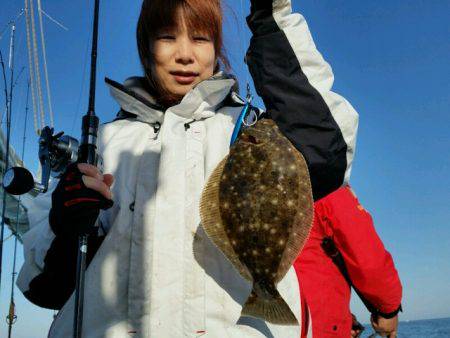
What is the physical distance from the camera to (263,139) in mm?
1999

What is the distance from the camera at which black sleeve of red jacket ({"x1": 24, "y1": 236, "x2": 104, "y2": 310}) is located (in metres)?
1.96

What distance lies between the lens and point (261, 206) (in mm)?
1891

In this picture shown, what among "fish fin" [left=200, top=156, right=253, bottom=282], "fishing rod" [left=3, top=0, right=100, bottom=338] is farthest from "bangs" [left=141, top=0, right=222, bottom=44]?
"fish fin" [left=200, top=156, right=253, bottom=282]

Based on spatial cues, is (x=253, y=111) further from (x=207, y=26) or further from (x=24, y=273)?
(x=24, y=273)

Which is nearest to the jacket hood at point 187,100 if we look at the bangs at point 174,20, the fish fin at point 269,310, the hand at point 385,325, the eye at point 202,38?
the bangs at point 174,20

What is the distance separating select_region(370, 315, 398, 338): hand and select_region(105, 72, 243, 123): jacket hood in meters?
2.90

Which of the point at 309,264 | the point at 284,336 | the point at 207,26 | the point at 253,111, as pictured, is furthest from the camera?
the point at 309,264

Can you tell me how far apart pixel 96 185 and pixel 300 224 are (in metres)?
0.92

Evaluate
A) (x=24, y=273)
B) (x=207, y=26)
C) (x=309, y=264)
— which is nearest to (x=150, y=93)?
(x=207, y=26)

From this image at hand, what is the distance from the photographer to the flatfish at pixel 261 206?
1817 millimetres

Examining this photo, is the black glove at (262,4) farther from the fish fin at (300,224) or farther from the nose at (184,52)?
the fish fin at (300,224)

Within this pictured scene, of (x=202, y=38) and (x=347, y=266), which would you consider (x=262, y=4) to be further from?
(x=347, y=266)

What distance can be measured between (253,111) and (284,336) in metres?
1.14

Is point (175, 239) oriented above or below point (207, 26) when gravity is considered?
below
